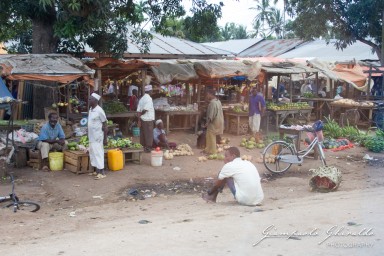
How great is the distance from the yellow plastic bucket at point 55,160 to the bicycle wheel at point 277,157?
4.66 metres

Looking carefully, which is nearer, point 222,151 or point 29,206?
point 29,206

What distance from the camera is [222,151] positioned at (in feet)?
43.9

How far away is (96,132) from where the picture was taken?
991 cm

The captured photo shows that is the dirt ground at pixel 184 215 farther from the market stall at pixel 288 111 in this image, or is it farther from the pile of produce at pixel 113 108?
the market stall at pixel 288 111

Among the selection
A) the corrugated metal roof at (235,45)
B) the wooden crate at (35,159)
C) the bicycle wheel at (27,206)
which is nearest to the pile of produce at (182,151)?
the wooden crate at (35,159)

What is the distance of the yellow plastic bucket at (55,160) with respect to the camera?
1052 centimetres

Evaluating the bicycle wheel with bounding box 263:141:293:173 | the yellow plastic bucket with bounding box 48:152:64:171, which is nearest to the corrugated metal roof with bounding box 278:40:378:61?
the bicycle wheel with bounding box 263:141:293:173

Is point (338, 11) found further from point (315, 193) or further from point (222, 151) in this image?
point (315, 193)

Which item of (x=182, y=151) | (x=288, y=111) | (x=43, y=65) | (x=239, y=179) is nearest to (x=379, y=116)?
(x=288, y=111)

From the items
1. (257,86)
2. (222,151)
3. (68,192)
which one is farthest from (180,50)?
(68,192)

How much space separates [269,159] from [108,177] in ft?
12.9

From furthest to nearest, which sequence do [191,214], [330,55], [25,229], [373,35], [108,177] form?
1. [330,55]
2. [373,35]
3. [108,177]
4. [191,214]
5. [25,229]

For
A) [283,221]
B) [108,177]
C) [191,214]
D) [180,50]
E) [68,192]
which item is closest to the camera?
[283,221]

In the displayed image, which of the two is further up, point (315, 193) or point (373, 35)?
point (373, 35)
